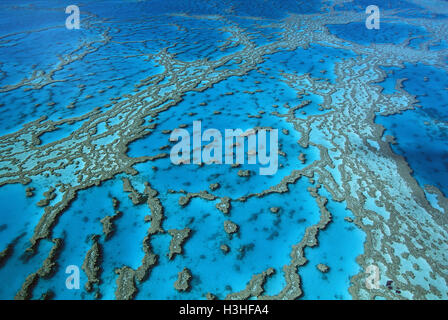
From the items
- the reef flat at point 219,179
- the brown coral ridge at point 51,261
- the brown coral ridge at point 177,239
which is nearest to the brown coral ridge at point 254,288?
the reef flat at point 219,179

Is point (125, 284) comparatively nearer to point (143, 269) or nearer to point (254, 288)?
point (143, 269)

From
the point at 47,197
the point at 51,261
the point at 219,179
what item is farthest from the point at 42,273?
the point at 219,179

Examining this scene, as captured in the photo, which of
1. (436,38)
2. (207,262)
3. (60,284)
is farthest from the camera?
(436,38)

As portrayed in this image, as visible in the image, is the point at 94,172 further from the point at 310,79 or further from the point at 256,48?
the point at 256,48

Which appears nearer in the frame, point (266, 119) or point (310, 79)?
point (266, 119)

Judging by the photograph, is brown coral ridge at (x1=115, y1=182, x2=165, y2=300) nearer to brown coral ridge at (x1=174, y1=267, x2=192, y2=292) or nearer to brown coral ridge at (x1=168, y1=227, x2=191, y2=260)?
brown coral ridge at (x1=168, y1=227, x2=191, y2=260)

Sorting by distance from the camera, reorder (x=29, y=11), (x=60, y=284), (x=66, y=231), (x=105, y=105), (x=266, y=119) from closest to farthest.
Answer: (x=60, y=284), (x=66, y=231), (x=266, y=119), (x=105, y=105), (x=29, y=11)

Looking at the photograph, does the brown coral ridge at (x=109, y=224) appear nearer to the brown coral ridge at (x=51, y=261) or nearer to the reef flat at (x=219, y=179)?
the reef flat at (x=219, y=179)

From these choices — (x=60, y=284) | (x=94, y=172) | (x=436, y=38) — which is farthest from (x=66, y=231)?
(x=436, y=38)
